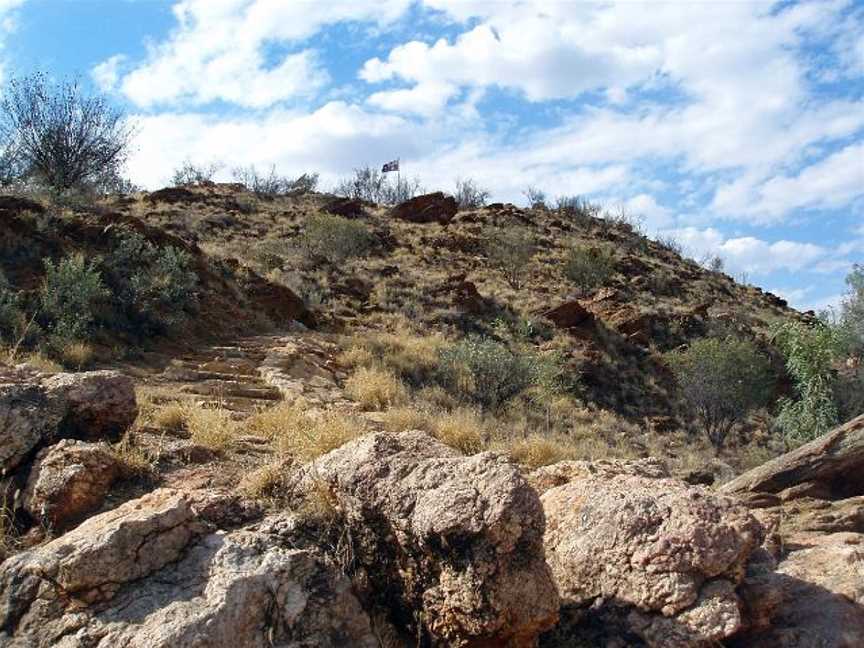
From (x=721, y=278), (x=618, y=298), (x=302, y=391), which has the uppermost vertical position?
(x=721, y=278)

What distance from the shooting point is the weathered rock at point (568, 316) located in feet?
74.9

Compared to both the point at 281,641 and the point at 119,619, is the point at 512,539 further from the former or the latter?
the point at 119,619

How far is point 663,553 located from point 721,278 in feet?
139

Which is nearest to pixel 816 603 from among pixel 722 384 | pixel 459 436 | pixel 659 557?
pixel 659 557

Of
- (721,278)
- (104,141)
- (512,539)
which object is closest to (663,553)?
(512,539)

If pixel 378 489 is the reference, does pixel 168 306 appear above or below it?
above

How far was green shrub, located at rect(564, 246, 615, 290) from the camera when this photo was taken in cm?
3144

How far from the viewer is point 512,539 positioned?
10.5 ft

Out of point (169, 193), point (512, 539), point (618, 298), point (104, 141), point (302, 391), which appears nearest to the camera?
point (512, 539)

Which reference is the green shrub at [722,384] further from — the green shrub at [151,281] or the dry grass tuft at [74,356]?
the dry grass tuft at [74,356]

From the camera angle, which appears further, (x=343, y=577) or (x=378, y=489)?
(x=378, y=489)

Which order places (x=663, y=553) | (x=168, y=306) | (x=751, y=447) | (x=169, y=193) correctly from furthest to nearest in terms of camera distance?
1. (x=169, y=193)
2. (x=751, y=447)
3. (x=168, y=306)
4. (x=663, y=553)

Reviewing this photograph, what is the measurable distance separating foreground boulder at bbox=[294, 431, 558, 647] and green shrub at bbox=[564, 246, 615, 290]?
27960 mm

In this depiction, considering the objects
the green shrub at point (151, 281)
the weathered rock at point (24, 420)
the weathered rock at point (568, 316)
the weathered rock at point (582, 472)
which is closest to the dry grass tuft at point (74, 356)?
the green shrub at point (151, 281)
